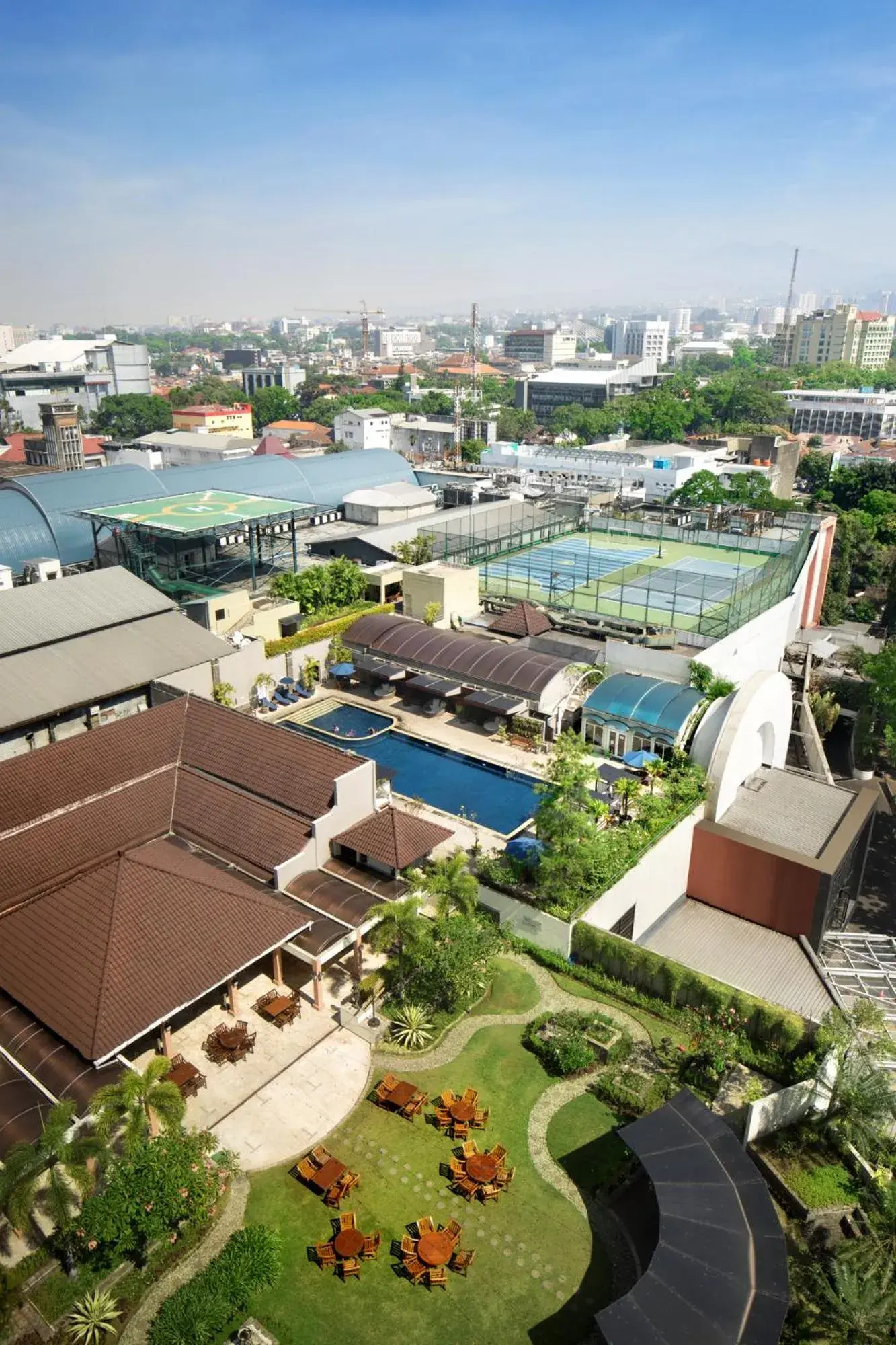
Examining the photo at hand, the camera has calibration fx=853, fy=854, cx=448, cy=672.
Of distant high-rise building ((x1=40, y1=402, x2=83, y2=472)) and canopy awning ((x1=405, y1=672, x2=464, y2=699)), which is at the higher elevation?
distant high-rise building ((x1=40, y1=402, x2=83, y2=472))

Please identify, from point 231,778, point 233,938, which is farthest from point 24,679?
point 233,938

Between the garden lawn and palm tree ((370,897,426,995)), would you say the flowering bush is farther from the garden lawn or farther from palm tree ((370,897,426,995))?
palm tree ((370,897,426,995))

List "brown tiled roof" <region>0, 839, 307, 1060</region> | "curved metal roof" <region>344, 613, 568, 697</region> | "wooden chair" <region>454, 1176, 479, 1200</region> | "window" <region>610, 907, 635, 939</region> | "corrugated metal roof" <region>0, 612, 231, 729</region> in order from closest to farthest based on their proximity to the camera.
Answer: "wooden chair" <region>454, 1176, 479, 1200</region> → "brown tiled roof" <region>0, 839, 307, 1060</region> → "window" <region>610, 907, 635, 939</region> → "corrugated metal roof" <region>0, 612, 231, 729</region> → "curved metal roof" <region>344, 613, 568, 697</region>

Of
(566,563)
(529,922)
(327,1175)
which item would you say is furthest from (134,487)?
(327,1175)

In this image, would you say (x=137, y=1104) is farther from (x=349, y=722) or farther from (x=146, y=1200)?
(x=349, y=722)

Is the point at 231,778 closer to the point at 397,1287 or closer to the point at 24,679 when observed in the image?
the point at 24,679

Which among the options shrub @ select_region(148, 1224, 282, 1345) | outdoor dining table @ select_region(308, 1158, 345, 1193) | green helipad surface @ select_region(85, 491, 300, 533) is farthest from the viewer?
green helipad surface @ select_region(85, 491, 300, 533)

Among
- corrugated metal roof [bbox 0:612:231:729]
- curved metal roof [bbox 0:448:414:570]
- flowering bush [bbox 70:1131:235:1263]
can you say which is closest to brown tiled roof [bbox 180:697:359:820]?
corrugated metal roof [bbox 0:612:231:729]
